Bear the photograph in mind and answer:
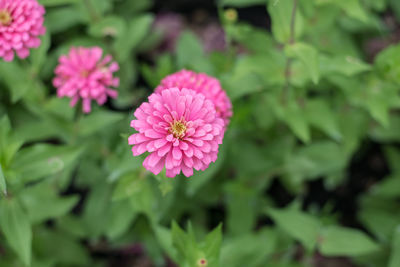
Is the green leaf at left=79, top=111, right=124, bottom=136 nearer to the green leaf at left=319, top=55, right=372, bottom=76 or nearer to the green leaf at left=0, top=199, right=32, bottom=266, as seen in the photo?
Result: the green leaf at left=0, top=199, right=32, bottom=266

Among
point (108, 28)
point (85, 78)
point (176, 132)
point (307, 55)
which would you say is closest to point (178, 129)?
point (176, 132)

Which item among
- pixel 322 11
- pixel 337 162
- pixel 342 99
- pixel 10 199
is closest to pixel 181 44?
pixel 322 11

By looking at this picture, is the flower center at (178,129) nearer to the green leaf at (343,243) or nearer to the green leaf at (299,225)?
the green leaf at (299,225)

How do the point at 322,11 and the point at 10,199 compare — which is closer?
the point at 10,199

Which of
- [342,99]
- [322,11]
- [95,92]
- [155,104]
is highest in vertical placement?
[155,104]

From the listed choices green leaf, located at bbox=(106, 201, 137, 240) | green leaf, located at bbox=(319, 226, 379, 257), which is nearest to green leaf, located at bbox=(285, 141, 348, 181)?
green leaf, located at bbox=(319, 226, 379, 257)

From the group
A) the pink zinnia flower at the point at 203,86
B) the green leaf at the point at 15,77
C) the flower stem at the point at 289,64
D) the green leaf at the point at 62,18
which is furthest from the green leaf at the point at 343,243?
the green leaf at the point at 62,18

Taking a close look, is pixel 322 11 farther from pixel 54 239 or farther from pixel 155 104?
pixel 54 239

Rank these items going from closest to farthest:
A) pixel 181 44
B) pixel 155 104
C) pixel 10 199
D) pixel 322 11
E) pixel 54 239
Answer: pixel 155 104, pixel 10 199, pixel 322 11, pixel 54 239, pixel 181 44

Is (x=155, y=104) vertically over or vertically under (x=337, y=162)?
over
